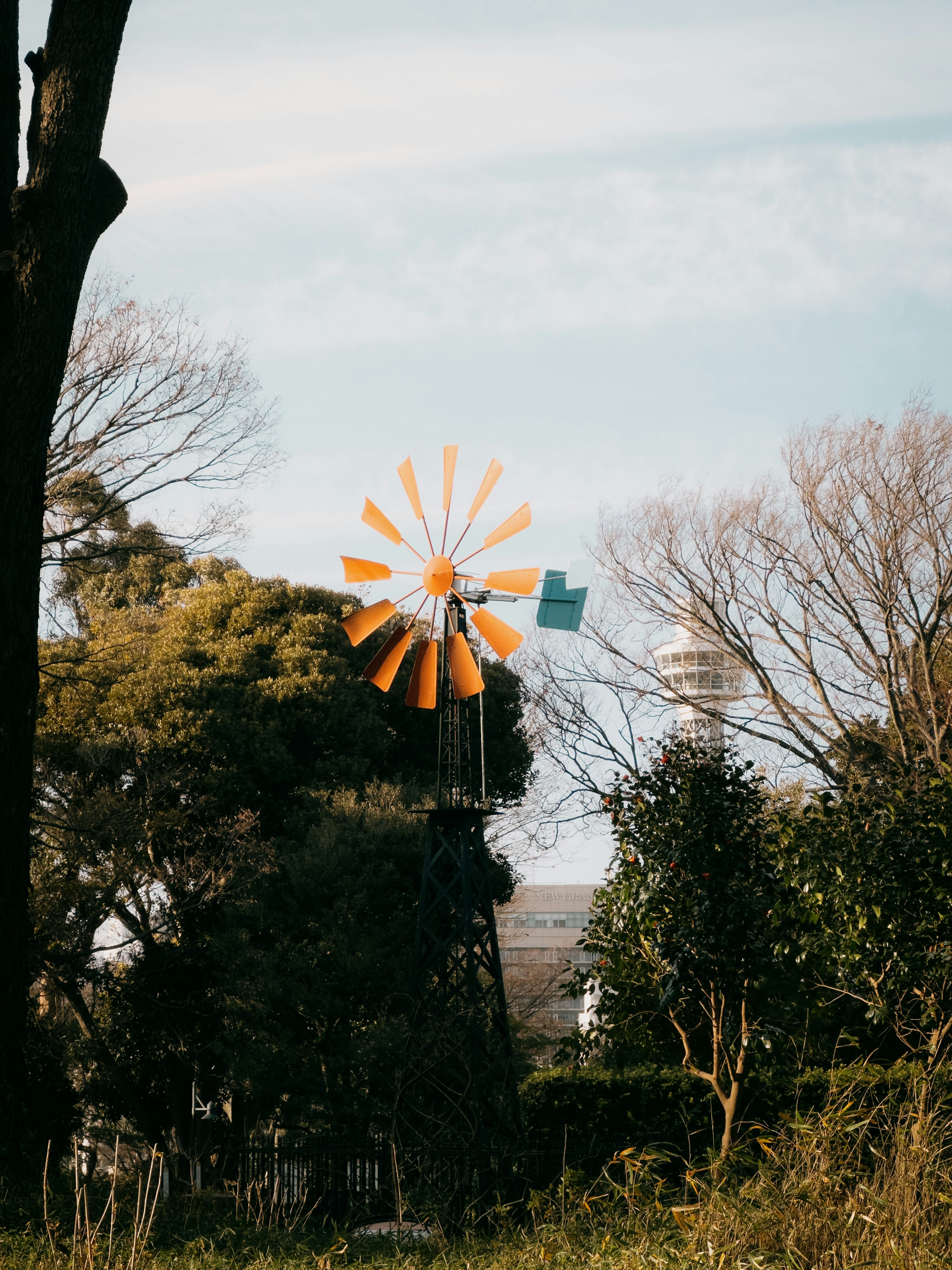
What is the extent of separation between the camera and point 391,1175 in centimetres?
720

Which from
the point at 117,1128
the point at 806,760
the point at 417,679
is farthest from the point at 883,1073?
the point at 117,1128

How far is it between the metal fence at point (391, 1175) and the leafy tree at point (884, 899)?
2007mm

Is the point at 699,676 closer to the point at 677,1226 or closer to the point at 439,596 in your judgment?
the point at 439,596

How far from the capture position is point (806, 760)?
43.8ft

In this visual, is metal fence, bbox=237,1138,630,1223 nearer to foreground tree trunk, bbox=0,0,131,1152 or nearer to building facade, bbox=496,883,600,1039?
building facade, bbox=496,883,600,1039

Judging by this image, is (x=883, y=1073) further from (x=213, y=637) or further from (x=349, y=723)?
(x=213, y=637)

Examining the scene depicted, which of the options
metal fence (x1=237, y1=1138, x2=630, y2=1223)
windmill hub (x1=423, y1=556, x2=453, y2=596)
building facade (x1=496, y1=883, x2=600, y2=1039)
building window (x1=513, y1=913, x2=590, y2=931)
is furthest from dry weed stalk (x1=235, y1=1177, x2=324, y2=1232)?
building window (x1=513, y1=913, x2=590, y2=931)

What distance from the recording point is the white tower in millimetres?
13617

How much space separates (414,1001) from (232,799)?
6.26 m

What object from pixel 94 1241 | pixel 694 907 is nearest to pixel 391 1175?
pixel 694 907

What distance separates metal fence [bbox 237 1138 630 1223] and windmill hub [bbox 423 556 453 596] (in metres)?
4.29

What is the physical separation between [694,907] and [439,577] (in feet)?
11.6

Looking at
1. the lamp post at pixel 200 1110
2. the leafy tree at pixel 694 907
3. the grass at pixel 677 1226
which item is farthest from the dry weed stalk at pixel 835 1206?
the lamp post at pixel 200 1110

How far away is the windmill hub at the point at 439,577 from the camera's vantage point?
9.34 m
